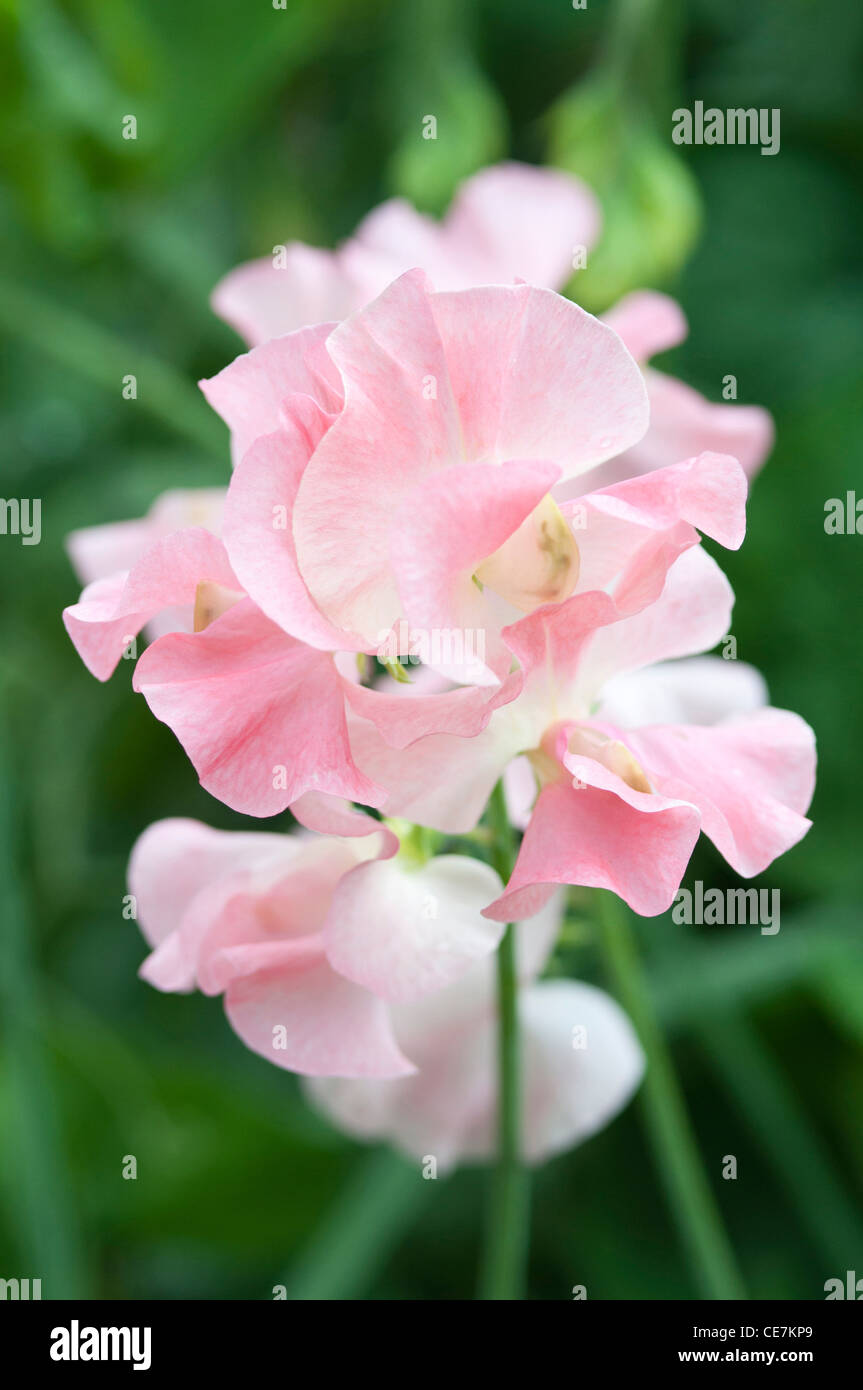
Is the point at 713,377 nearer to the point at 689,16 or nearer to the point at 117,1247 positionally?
the point at 689,16

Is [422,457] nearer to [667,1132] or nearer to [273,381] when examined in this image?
[273,381]

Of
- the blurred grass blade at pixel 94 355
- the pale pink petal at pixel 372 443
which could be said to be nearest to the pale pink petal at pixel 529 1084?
the pale pink petal at pixel 372 443

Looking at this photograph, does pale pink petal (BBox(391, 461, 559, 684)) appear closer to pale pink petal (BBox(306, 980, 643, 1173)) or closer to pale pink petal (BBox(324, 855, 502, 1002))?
pale pink petal (BBox(324, 855, 502, 1002))

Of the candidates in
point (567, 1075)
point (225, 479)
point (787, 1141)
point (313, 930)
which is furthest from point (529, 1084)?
point (225, 479)

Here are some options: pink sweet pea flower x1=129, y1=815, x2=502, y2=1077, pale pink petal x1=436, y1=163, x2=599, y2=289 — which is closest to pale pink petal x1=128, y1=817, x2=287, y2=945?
pink sweet pea flower x1=129, y1=815, x2=502, y2=1077

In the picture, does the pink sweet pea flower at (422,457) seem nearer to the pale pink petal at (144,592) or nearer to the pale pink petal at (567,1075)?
the pale pink petal at (144,592)
